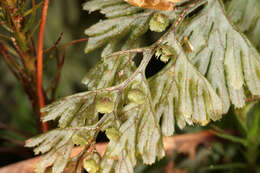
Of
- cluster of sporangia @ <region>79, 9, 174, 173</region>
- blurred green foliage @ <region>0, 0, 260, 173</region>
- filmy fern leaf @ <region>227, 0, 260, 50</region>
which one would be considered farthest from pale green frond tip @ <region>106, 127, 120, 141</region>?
blurred green foliage @ <region>0, 0, 260, 173</region>

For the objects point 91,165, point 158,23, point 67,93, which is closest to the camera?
point 91,165

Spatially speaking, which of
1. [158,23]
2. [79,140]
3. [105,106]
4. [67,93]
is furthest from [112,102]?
[67,93]

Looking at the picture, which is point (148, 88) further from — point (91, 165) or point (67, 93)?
point (67, 93)

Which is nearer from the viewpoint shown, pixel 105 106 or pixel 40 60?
pixel 105 106

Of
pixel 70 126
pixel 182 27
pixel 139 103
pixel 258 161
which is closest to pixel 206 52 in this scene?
pixel 182 27

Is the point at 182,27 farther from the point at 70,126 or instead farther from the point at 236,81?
the point at 70,126

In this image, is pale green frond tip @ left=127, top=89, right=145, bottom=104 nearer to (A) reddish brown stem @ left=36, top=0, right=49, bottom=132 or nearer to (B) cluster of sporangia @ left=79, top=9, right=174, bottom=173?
(B) cluster of sporangia @ left=79, top=9, right=174, bottom=173
